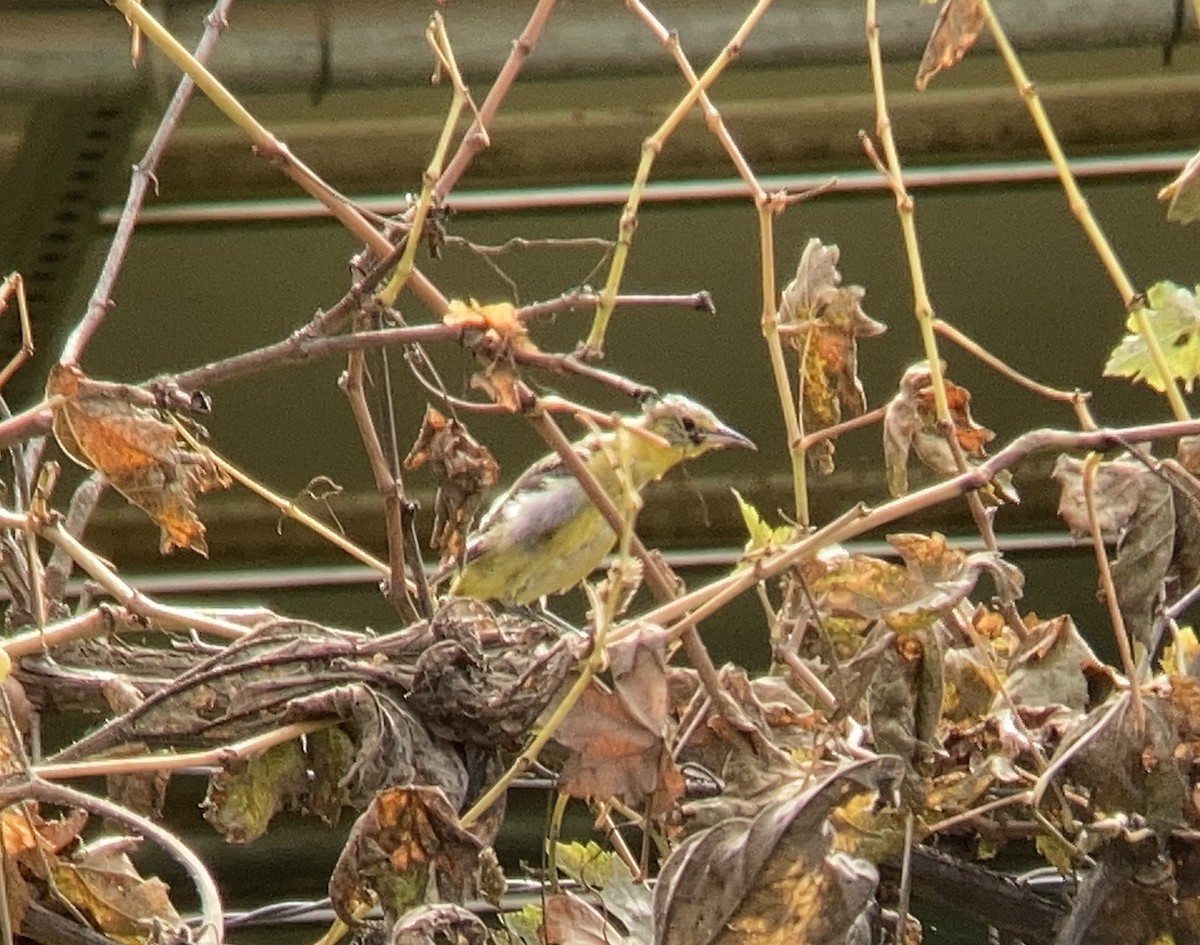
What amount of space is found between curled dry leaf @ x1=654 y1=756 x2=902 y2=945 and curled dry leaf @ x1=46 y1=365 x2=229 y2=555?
216mm

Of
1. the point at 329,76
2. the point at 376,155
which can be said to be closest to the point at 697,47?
the point at 329,76

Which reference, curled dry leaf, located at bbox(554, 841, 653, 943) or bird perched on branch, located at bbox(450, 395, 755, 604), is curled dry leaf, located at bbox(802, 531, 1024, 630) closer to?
curled dry leaf, located at bbox(554, 841, 653, 943)

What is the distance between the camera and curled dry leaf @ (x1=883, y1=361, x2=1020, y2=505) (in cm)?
75

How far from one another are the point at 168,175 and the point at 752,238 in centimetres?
66

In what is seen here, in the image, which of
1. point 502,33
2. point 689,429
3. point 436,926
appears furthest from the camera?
point 502,33

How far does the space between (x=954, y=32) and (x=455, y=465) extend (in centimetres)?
28

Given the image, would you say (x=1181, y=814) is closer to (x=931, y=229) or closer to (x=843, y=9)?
(x=843, y=9)

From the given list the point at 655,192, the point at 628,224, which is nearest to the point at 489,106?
the point at 628,224

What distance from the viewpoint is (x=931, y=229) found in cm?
205

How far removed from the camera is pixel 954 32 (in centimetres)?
73

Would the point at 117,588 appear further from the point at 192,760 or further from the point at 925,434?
Answer: the point at 925,434

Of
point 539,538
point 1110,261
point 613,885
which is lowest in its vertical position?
point 539,538

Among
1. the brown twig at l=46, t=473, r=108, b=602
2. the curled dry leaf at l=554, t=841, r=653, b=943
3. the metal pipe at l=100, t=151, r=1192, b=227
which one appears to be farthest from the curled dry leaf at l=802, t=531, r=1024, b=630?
the metal pipe at l=100, t=151, r=1192, b=227

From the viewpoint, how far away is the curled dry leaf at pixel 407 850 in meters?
0.60
